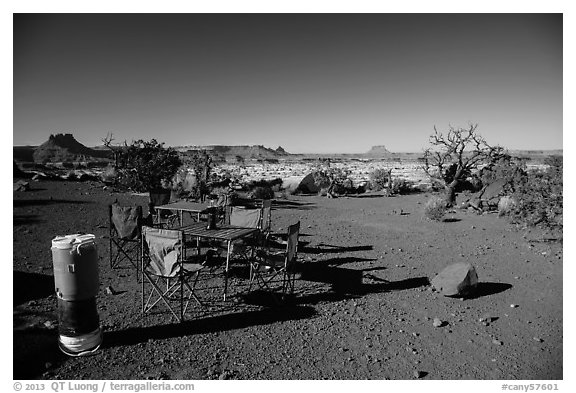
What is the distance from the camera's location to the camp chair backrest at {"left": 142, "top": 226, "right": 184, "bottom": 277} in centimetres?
457

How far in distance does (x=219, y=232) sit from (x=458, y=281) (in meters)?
3.84

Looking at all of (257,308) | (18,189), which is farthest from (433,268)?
(18,189)

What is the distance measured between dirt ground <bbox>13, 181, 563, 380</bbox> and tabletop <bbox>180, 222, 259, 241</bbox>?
831mm

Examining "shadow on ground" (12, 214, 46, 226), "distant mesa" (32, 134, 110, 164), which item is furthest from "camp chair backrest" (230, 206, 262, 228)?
"distant mesa" (32, 134, 110, 164)

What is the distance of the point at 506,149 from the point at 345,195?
7.60 meters

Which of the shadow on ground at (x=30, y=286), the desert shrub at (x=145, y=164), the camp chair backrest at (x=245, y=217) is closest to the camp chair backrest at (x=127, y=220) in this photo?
the shadow on ground at (x=30, y=286)

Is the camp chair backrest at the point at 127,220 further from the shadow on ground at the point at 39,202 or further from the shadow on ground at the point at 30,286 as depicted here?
the shadow on ground at the point at 39,202

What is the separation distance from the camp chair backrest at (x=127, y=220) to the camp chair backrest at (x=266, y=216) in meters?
2.28

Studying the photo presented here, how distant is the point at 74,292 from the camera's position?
12.7ft

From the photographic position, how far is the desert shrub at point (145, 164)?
16125mm

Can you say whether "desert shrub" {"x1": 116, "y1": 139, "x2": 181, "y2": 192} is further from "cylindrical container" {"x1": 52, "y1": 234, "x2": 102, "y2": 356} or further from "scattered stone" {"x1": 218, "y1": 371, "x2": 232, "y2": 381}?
"scattered stone" {"x1": 218, "y1": 371, "x2": 232, "y2": 381}

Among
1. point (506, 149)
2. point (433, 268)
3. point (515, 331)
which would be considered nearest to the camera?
point (515, 331)

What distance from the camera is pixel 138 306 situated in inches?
198
